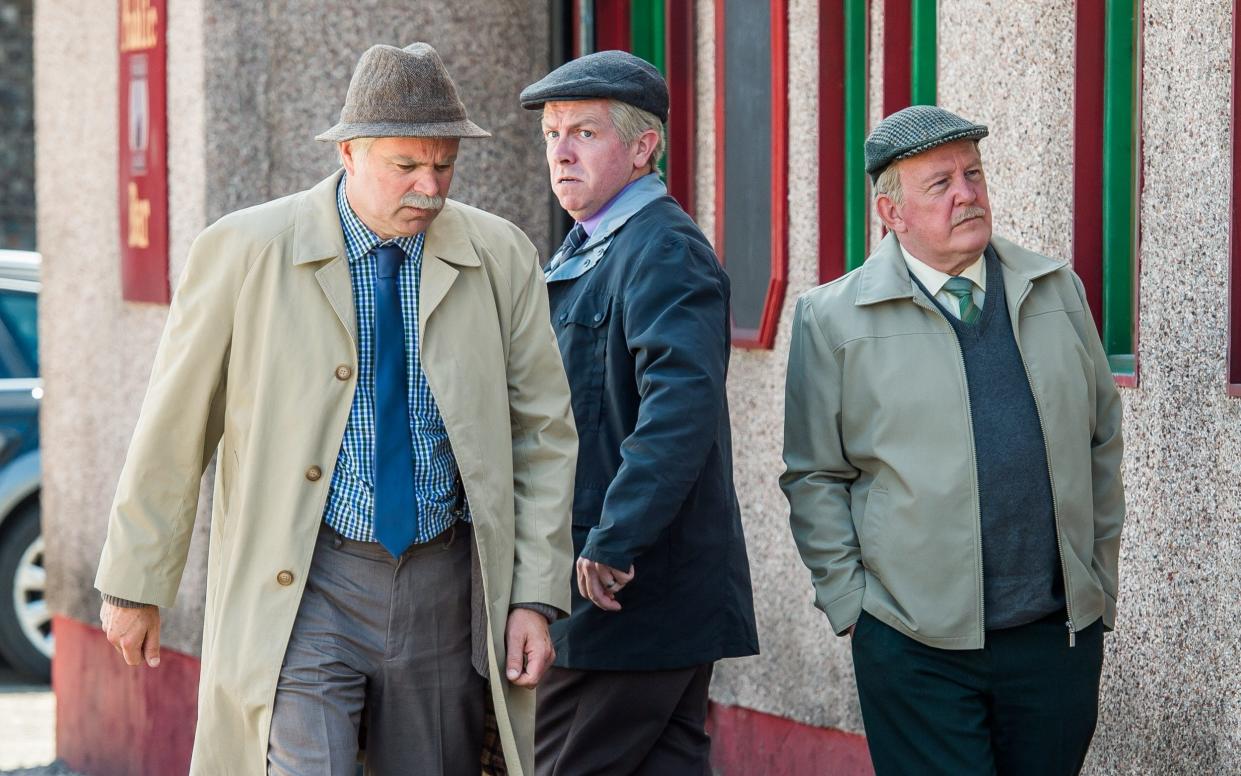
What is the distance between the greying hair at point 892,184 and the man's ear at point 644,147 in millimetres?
561

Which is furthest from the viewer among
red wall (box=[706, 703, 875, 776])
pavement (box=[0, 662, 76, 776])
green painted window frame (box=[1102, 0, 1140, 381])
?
pavement (box=[0, 662, 76, 776])

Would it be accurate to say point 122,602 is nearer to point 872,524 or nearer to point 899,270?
point 872,524

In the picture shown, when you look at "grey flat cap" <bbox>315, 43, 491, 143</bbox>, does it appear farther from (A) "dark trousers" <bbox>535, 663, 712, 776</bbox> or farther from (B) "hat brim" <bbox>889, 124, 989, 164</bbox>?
(A) "dark trousers" <bbox>535, 663, 712, 776</bbox>

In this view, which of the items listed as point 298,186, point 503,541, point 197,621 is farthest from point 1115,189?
point 197,621

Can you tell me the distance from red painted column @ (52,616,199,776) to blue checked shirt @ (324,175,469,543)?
2.78 meters

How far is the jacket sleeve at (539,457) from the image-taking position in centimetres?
370

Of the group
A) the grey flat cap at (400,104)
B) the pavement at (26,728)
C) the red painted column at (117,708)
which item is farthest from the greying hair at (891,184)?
the pavement at (26,728)

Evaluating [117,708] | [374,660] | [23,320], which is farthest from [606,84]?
[23,320]

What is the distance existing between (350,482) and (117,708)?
135 inches

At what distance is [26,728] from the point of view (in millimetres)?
7703

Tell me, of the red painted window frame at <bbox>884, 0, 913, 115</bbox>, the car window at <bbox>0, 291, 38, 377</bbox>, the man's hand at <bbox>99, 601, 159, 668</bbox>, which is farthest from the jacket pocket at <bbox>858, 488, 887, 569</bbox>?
the car window at <bbox>0, 291, 38, 377</bbox>

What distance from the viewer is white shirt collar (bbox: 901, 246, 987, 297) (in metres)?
3.77

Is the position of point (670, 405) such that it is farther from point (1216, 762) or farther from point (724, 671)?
point (724, 671)

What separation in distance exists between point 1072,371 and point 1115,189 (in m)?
1.01
